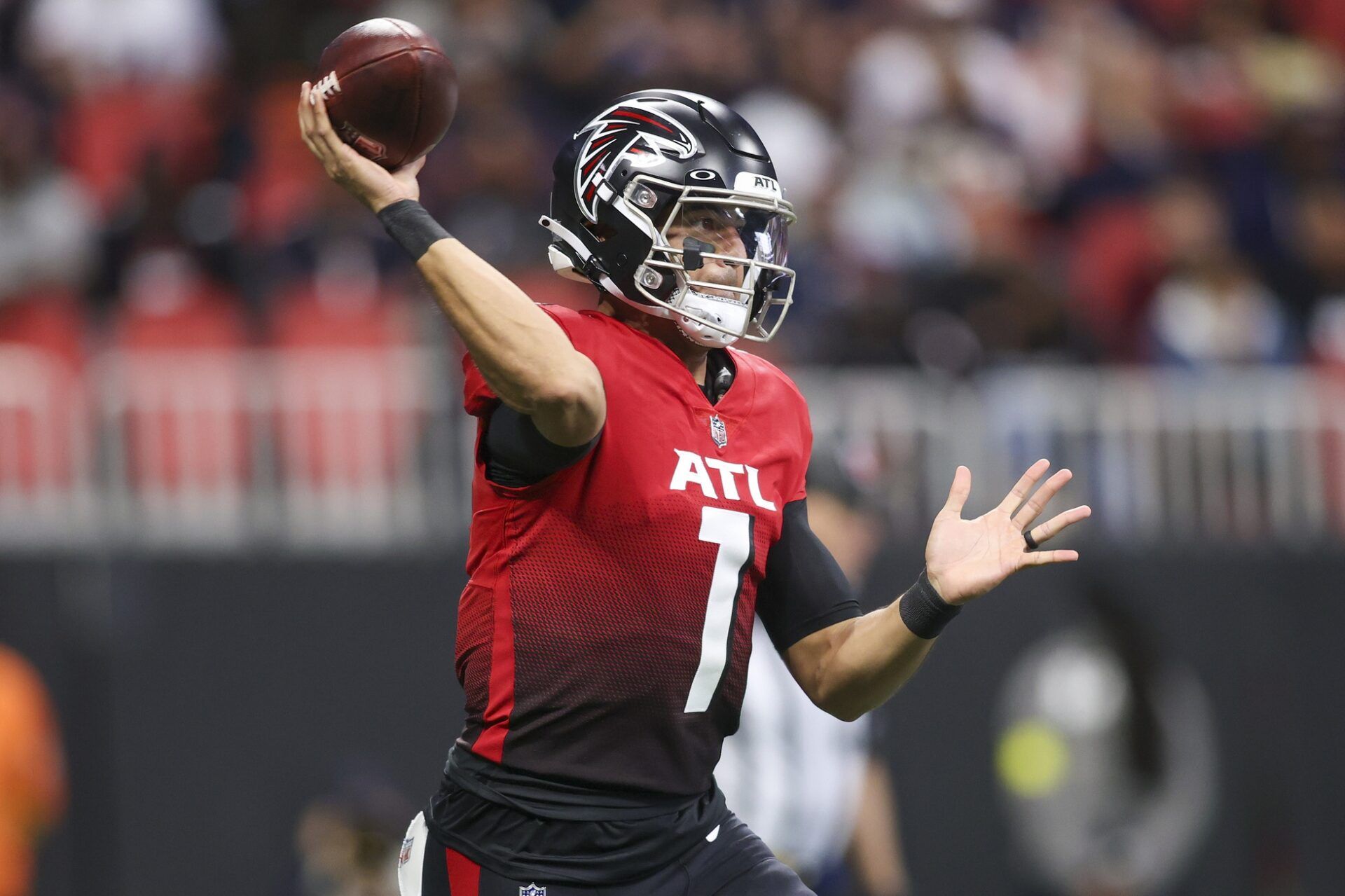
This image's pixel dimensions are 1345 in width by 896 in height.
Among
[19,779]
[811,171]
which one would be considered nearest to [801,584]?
[19,779]

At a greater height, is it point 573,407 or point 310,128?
point 310,128

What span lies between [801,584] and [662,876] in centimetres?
71

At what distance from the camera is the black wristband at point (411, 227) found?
3.49 meters

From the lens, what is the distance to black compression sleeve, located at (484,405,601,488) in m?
3.57

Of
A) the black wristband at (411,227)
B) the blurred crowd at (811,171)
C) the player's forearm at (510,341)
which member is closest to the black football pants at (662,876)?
the player's forearm at (510,341)

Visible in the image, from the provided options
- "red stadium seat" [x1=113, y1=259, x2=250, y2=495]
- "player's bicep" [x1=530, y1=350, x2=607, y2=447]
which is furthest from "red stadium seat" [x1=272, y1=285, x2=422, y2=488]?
"player's bicep" [x1=530, y1=350, x2=607, y2=447]

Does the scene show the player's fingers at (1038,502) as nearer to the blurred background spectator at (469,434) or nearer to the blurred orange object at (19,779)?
the blurred background spectator at (469,434)

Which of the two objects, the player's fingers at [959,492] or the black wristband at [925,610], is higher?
the player's fingers at [959,492]

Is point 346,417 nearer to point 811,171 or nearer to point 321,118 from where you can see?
point 811,171

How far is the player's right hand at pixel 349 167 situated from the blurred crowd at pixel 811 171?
524cm

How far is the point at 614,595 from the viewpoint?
145 inches

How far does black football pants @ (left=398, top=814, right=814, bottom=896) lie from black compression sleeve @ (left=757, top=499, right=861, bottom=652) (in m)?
0.46

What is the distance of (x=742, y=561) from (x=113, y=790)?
18.6ft

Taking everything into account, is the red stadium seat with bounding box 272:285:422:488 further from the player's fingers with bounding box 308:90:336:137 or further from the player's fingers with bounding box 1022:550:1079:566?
the player's fingers with bounding box 1022:550:1079:566
